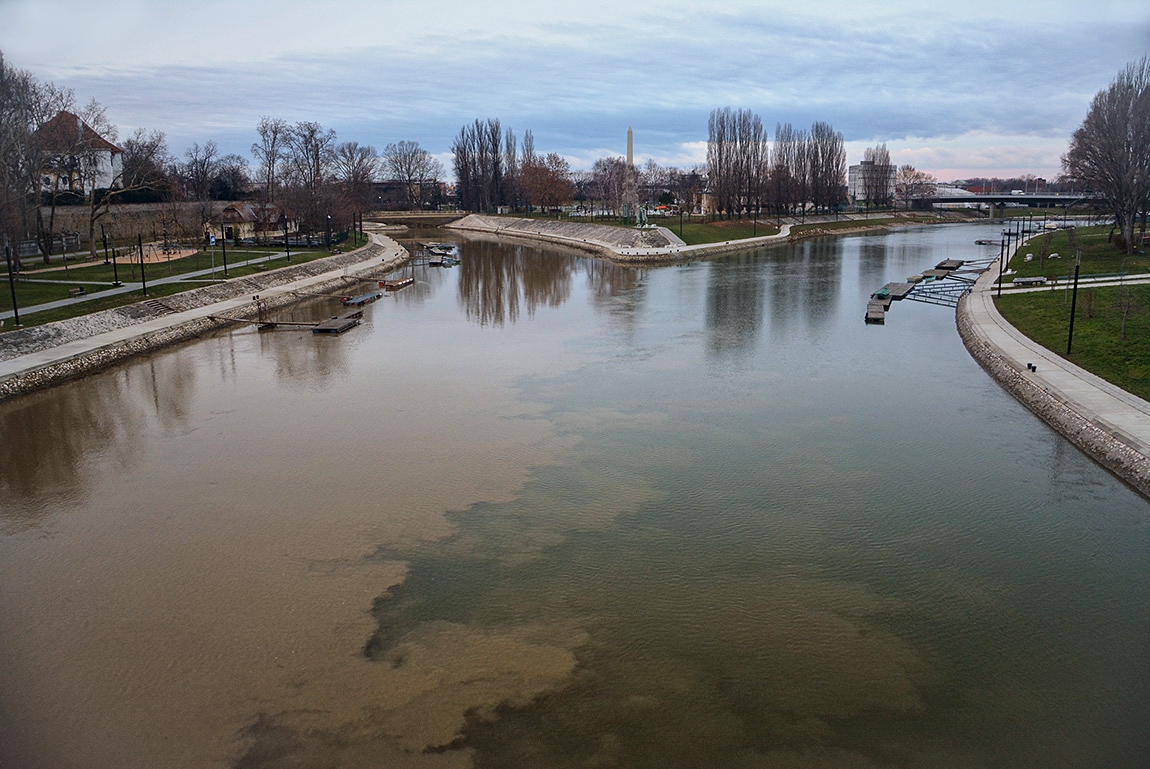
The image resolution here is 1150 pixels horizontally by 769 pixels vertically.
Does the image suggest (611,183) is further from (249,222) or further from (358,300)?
(358,300)

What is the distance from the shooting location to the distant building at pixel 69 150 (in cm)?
4091

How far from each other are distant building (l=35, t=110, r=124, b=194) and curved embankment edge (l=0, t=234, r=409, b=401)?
11794mm

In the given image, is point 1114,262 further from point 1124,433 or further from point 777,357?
point 1124,433

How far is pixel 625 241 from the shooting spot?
61.5m

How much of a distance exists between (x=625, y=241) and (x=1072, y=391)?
46.4 metres

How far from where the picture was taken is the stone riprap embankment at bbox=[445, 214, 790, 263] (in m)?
56.2

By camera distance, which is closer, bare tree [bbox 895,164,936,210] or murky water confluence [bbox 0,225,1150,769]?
murky water confluence [bbox 0,225,1150,769]

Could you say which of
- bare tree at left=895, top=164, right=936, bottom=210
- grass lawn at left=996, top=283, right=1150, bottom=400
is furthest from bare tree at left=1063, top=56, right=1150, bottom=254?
bare tree at left=895, top=164, right=936, bottom=210

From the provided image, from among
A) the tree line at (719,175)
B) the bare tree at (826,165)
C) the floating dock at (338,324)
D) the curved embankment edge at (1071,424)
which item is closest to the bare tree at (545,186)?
the tree line at (719,175)

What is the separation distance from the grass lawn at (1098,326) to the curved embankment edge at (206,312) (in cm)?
2452

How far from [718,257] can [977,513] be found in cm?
4541

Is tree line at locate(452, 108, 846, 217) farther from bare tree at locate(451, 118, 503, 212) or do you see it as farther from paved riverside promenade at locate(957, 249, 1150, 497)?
paved riverside promenade at locate(957, 249, 1150, 497)

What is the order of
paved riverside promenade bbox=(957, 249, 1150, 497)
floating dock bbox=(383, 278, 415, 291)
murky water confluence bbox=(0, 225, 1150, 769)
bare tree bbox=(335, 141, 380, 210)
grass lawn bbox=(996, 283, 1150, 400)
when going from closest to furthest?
murky water confluence bbox=(0, 225, 1150, 769), paved riverside promenade bbox=(957, 249, 1150, 497), grass lawn bbox=(996, 283, 1150, 400), floating dock bbox=(383, 278, 415, 291), bare tree bbox=(335, 141, 380, 210)

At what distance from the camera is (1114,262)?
36625 millimetres
